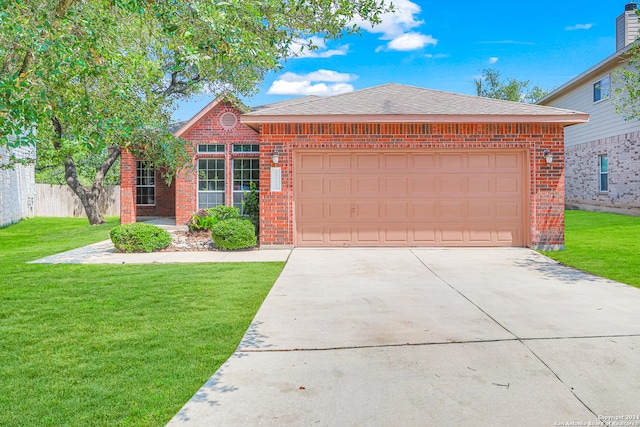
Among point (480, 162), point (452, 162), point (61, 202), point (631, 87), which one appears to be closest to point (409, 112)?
point (452, 162)

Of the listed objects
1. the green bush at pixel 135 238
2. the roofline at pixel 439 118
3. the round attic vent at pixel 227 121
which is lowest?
the green bush at pixel 135 238

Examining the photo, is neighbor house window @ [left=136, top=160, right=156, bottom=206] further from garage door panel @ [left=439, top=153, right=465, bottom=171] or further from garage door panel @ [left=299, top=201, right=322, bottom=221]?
garage door panel @ [left=439, top=153, right=465, bottom=171]

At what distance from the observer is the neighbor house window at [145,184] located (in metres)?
18.6

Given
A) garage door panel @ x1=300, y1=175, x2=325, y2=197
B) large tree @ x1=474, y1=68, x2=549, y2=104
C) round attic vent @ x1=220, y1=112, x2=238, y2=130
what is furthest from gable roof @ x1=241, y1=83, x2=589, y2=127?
large tree @ x1=474, y1=68, x2=549, y2=104

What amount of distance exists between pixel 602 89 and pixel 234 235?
1683cm

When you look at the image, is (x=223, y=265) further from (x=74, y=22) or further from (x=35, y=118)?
(x=74, y=22)

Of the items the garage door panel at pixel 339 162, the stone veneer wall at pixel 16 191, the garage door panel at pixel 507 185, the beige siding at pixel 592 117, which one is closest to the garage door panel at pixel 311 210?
the garage door panel at pixel 339 162

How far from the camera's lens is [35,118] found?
5.46 metres

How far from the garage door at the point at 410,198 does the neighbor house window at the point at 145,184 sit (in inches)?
421

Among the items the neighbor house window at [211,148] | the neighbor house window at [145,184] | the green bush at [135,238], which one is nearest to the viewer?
the green bush at [135,238]

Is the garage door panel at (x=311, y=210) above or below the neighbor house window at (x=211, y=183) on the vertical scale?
below

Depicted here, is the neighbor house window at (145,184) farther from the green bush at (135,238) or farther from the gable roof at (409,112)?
the gable roof at (409,112)

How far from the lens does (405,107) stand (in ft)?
34.0

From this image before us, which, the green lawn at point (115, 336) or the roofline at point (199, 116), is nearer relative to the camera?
the green lawn at point (115, 336)
